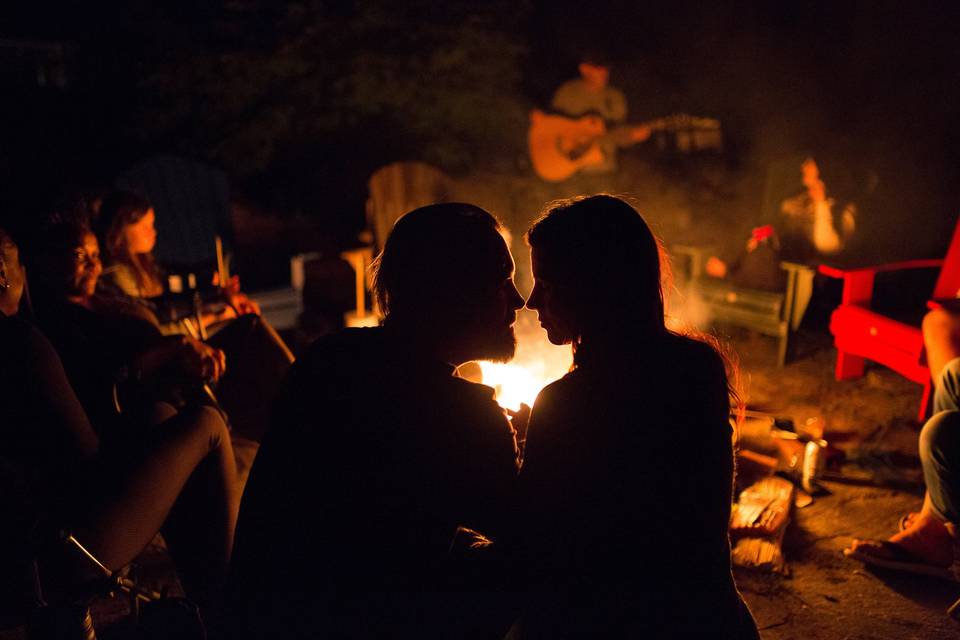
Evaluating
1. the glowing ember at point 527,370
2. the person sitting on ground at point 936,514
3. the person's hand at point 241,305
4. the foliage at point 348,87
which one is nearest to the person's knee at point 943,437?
the person sitting on ground at point 936,514

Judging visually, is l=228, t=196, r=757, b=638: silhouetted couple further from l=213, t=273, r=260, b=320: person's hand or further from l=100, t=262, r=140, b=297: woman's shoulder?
l=100, t=262, r=140, b=297: woman's shoulder

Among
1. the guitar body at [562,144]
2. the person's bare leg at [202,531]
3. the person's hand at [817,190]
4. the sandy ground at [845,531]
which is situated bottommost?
the sandy ground at [845,531]

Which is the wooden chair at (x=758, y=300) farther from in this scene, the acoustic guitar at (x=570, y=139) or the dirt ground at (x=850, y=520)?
the acoustic guitar at (x=570, y=139)

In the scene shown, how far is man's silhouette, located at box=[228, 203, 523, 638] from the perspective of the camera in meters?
1.43

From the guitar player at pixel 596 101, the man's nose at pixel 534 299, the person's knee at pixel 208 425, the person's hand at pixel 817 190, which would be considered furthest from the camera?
the guitar player at pixel 596 101

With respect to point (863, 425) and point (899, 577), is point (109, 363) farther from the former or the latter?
point (863, 425)

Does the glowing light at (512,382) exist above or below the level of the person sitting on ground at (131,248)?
below

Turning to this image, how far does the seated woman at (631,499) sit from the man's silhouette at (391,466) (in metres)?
0.13

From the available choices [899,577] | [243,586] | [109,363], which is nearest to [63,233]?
[109,363]

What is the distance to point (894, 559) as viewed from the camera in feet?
9.91

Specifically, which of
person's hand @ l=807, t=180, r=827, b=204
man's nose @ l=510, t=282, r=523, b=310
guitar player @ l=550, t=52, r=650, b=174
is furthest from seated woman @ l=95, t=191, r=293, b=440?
guitar player @ l=550, t=52, r=650, b=174

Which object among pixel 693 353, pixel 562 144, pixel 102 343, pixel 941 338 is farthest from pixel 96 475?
pixel 562 144

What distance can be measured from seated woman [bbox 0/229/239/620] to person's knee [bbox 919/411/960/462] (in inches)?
108

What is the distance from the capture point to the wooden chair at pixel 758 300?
5.09m
